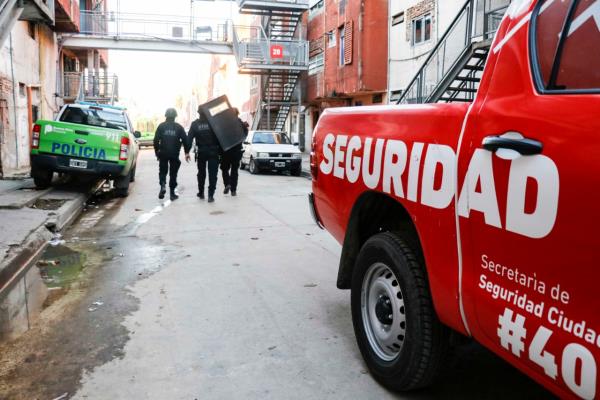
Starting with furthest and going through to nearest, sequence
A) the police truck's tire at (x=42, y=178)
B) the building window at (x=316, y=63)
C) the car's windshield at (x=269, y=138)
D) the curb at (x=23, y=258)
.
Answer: the building window at (x=316, y=63), the car's windshield at (x=269, y=138), the police truck's tire at (x=42, y=178), the curb at (x=23, y=258)

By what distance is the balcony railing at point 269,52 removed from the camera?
92.6ft

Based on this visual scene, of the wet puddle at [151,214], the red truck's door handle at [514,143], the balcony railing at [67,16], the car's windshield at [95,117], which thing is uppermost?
the balcony railing at [67,16]

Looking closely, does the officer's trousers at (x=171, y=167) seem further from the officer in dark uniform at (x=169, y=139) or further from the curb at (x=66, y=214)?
the curb at (x=66, y=214)

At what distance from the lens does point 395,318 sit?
313cm

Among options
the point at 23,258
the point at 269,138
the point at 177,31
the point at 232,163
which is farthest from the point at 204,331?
the point at 177,31

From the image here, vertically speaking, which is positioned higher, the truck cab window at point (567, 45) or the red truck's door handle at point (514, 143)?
the truck cab window at point (567, 45)

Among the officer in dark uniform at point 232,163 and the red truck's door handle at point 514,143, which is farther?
the officer in dark uniform at point 232,163

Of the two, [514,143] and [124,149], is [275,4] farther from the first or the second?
[514,143]

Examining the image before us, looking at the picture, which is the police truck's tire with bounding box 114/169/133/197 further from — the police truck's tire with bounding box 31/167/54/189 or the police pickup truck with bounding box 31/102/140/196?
the police truck's tire with bounding box 31/167/54/189

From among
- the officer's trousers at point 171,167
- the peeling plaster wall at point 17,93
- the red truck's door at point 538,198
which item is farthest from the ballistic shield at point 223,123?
the red truck's door at point 538,198

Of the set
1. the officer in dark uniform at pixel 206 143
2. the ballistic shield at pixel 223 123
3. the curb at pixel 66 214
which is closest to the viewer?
the curb at pixel 66 214

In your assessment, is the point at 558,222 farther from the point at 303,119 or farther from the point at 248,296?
the point at 303,119

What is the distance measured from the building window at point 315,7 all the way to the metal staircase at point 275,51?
49 centimetres

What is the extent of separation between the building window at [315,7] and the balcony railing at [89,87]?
1182 centimetres
